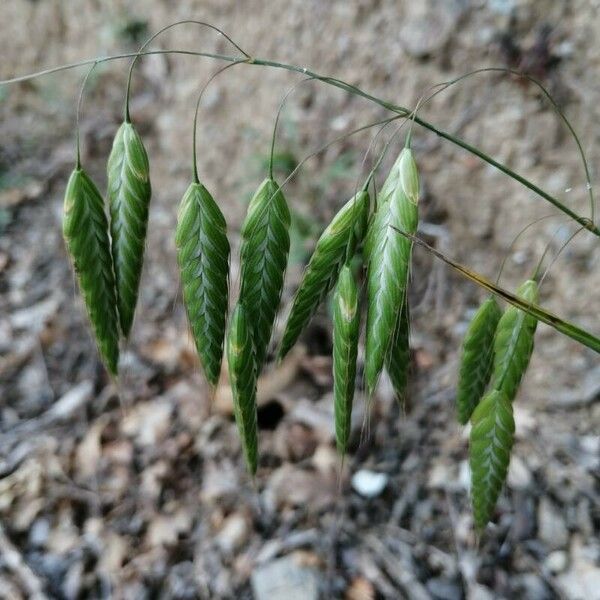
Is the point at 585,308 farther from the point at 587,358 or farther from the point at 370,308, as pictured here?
the point at 370,308

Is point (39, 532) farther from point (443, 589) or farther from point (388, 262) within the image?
point (388, 262)

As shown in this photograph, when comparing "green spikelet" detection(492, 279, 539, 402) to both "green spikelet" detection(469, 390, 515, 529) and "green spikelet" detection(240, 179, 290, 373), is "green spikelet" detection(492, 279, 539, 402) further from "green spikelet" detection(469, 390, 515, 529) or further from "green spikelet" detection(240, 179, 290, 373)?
"green spikelet" detection(240, 179, 290, 373)

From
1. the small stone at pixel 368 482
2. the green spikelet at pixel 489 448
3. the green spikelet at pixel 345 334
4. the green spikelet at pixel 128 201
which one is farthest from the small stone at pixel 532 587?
the green spikelet at pixel 128 201

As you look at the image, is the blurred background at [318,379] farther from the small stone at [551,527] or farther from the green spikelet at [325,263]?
the green spikelet at [325,263]

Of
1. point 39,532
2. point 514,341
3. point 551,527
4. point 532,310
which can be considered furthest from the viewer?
point 39,532

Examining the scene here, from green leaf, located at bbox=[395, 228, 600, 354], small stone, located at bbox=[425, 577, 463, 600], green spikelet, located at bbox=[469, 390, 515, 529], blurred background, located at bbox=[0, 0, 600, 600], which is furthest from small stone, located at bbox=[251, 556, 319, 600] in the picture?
green leaf, located at bbox=[395, 228, 600, 354]

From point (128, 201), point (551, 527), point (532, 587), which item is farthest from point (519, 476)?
point (128, 201)
